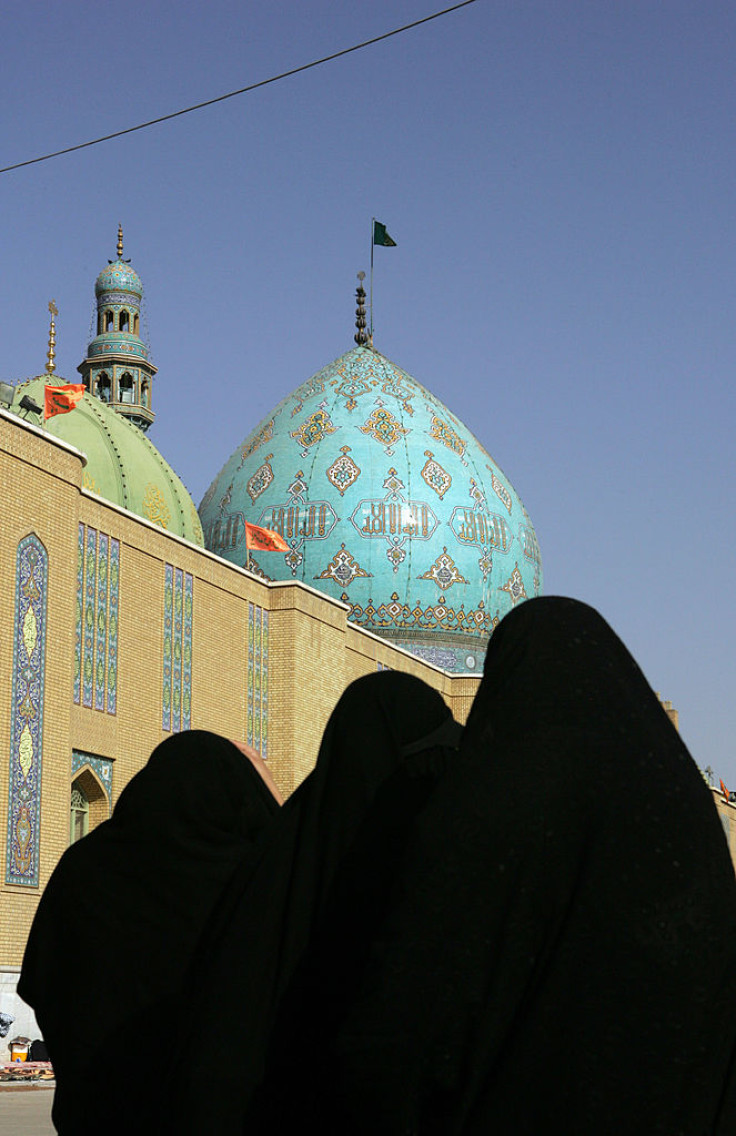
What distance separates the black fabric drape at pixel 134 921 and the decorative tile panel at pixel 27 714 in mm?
8681

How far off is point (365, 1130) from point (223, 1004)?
1.43ft

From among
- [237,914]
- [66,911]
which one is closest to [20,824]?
[66,911]

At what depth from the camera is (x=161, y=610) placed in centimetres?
1380

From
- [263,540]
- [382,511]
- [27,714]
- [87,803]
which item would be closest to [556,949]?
[27,714]

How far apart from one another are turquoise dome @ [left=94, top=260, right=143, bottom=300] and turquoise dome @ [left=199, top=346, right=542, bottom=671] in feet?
7.78

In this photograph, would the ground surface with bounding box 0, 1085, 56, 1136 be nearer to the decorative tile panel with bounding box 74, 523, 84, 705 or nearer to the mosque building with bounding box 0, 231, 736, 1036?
the mosque building with bounding box 0, 231, 736, 1036

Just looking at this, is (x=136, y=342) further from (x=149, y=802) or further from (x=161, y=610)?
(x=149, y=802)

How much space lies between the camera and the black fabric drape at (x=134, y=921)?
104 inches

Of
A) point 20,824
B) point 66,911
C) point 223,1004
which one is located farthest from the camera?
point 20,824

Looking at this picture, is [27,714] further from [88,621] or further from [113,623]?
[113,623]

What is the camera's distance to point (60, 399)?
1562cm

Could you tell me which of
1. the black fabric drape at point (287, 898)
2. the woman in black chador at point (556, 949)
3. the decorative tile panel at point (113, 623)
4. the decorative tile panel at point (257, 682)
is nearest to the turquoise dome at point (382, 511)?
the decorative tile panel at point (257, 682)

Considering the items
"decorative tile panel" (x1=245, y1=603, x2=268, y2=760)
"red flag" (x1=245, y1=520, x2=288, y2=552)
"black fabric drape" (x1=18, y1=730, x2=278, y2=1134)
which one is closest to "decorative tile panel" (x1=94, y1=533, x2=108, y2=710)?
"decorative tile panel" (x1=245, y1=603, x2=268, y2=760)

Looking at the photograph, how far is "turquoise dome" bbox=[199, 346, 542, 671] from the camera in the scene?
20.1 meters
